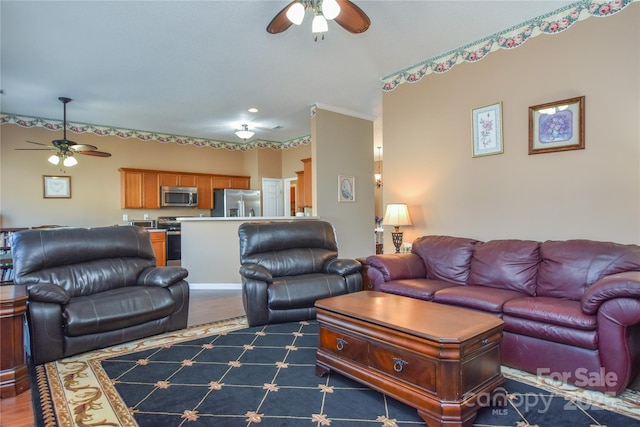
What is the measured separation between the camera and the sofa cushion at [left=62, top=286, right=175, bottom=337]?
260 centimetres

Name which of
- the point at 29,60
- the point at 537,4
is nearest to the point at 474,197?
the point at 537,4

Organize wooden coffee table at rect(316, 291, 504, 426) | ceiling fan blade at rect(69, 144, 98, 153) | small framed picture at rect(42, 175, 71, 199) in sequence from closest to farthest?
wooden coffee table at rect(316, 291, 504, 426)
ceiling fan blade at rect(69, 144, 98, 153)
small framed picture at rect(42, 175, 71, 199)

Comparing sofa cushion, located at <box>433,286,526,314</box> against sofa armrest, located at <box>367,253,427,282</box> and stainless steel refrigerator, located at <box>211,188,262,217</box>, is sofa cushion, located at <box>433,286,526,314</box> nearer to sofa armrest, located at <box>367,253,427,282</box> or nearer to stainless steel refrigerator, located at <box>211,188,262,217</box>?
sofa armrest, located at <box>367,253,427,282</box>

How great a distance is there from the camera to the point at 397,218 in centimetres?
401

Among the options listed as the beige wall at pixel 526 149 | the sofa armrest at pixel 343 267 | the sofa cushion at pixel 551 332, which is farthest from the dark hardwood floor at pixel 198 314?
the sofa cushion at pixel 551 332

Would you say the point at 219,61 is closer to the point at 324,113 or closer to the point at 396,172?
the point at 324,113

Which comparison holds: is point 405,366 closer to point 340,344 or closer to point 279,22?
point 340,344

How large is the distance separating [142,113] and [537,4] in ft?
18.4

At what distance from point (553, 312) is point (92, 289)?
11.6ft

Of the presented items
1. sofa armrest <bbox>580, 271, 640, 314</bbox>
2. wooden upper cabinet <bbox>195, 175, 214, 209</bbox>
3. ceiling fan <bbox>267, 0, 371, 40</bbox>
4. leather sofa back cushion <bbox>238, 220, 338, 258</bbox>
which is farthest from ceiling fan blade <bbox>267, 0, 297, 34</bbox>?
wooden upper cabinet <bbox>195, 175, 214, 209</bbox>

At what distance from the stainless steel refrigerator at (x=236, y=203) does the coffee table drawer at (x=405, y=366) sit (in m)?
6.13

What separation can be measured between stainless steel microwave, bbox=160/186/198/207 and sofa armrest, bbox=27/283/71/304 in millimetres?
4688

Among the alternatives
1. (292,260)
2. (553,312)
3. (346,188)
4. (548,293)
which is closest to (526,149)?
(548,293)

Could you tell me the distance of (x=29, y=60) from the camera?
12.5 ft
